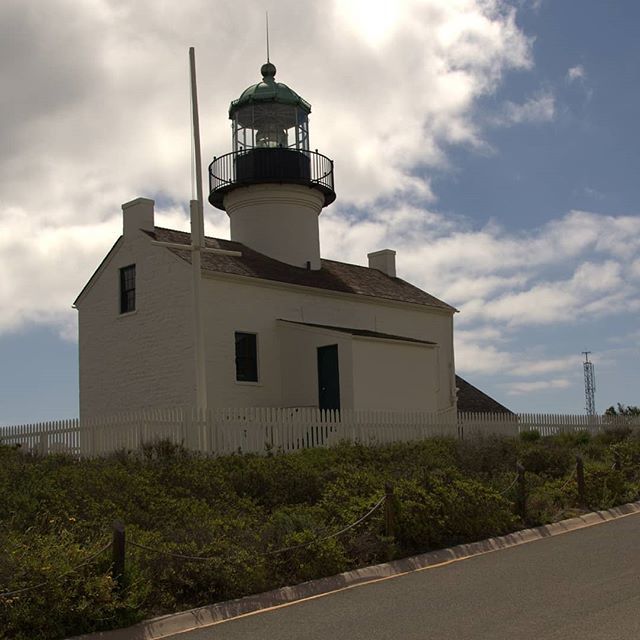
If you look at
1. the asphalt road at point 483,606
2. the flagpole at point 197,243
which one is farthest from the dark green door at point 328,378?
the asphalt road at point 483,606

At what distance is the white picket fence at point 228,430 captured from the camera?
19500mm

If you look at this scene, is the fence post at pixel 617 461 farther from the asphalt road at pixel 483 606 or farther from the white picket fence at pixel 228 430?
the asphalt road at pixel 483 606

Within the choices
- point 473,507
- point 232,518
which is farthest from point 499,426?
point 232,518

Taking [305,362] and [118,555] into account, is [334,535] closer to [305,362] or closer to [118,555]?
[118,555]

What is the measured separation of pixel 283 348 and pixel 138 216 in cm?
565

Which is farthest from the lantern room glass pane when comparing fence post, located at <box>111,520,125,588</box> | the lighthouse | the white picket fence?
fence post, located at <box>111,520,125,588</box>

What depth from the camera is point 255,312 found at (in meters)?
27.1

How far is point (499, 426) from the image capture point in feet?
91.3

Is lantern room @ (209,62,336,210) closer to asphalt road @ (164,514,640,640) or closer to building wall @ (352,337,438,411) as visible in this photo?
building wall @ (352,337,438,411)

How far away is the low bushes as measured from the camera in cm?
849

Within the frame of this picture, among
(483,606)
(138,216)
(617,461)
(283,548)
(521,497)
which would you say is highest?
(138,216)

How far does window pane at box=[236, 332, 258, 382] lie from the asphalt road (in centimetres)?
1551

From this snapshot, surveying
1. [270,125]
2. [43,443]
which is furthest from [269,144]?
[43,443]

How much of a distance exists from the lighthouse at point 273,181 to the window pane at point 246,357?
15.6ft
